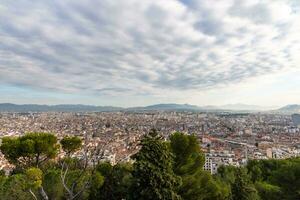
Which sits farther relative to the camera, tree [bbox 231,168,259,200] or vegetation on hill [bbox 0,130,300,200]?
tree [bbox 231,168,259,200]

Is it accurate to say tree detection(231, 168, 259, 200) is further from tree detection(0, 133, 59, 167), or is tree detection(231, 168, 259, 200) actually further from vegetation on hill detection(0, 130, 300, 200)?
tree detection(0, 133, 59, 167)

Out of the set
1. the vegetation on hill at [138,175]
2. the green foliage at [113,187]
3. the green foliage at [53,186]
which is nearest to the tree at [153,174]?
the vegetation on hill at [138,175]

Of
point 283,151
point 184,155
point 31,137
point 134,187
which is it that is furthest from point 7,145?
point 283,151

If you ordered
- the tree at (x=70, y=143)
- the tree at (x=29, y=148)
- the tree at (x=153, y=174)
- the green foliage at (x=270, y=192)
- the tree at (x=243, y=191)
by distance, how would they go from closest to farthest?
the tree at (x=153, y=174), the tree at (x=29, y=148), the tree at (x=70, y=143), the tree at (x=243, y=191), the green foliage at (x=270, y=192)

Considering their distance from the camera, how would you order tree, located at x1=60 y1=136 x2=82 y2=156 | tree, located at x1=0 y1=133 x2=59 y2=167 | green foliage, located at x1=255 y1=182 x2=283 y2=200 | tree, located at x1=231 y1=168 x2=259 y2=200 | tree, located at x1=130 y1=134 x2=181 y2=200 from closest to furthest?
tree, located at x1=130 y1=134 x2=181 y2=200, tree, located at x1=0 y1=133 x2=59 y2=167, tree, located at x1=60 y1=136 x2=82 y2=156, tree, located at x1=231 y1=168 x2=259 y2=200, green foliage, located at x1=255 y1=182 x2=283 y2=200

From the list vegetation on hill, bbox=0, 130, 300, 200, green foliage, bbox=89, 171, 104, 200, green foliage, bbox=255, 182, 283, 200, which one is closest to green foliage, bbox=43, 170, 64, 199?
vegetation on hill, bbox=0, 130, 300, 200

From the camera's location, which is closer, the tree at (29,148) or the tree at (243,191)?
the tree at (29,148)

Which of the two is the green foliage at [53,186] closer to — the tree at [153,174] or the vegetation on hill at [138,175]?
the vegetation on hill at [138,175]

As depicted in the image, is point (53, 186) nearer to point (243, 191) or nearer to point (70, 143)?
point (70, 143)

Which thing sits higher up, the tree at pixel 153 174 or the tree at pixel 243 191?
the tree at pixel 153 174
